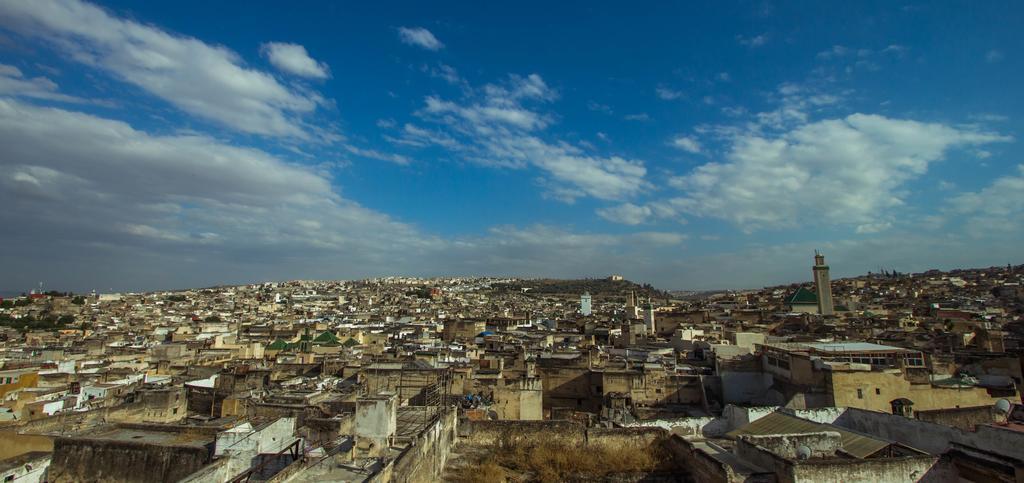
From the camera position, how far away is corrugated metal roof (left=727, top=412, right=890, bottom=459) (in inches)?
489

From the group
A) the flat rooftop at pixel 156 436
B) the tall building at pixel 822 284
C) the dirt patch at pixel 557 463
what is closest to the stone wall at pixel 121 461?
the flat rooftop at pixel 156 436

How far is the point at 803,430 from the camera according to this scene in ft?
45.4

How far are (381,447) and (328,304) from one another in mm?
94374

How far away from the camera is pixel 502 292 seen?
138625 mm

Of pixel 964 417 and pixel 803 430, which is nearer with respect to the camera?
pixel 803 430

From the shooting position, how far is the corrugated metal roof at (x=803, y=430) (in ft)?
40.7

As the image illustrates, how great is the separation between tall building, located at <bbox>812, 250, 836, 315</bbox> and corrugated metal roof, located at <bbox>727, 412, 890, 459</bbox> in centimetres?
4420

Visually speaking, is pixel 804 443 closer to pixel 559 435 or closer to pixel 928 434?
pixel 928 434

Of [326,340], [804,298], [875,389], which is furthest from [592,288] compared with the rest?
[875,389]

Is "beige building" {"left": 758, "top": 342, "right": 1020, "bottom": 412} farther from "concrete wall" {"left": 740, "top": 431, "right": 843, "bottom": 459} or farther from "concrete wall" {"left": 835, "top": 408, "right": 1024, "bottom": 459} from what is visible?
"concrete wall" {"left": 740, "top": 431, "right": 843, "bottom": 459}

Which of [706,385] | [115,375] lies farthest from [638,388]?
[115,375]

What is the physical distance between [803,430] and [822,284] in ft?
153

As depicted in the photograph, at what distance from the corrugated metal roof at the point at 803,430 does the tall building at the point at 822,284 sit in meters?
44.2

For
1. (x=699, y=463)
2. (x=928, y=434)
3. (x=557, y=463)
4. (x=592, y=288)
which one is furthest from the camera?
(x=592, y=288)
